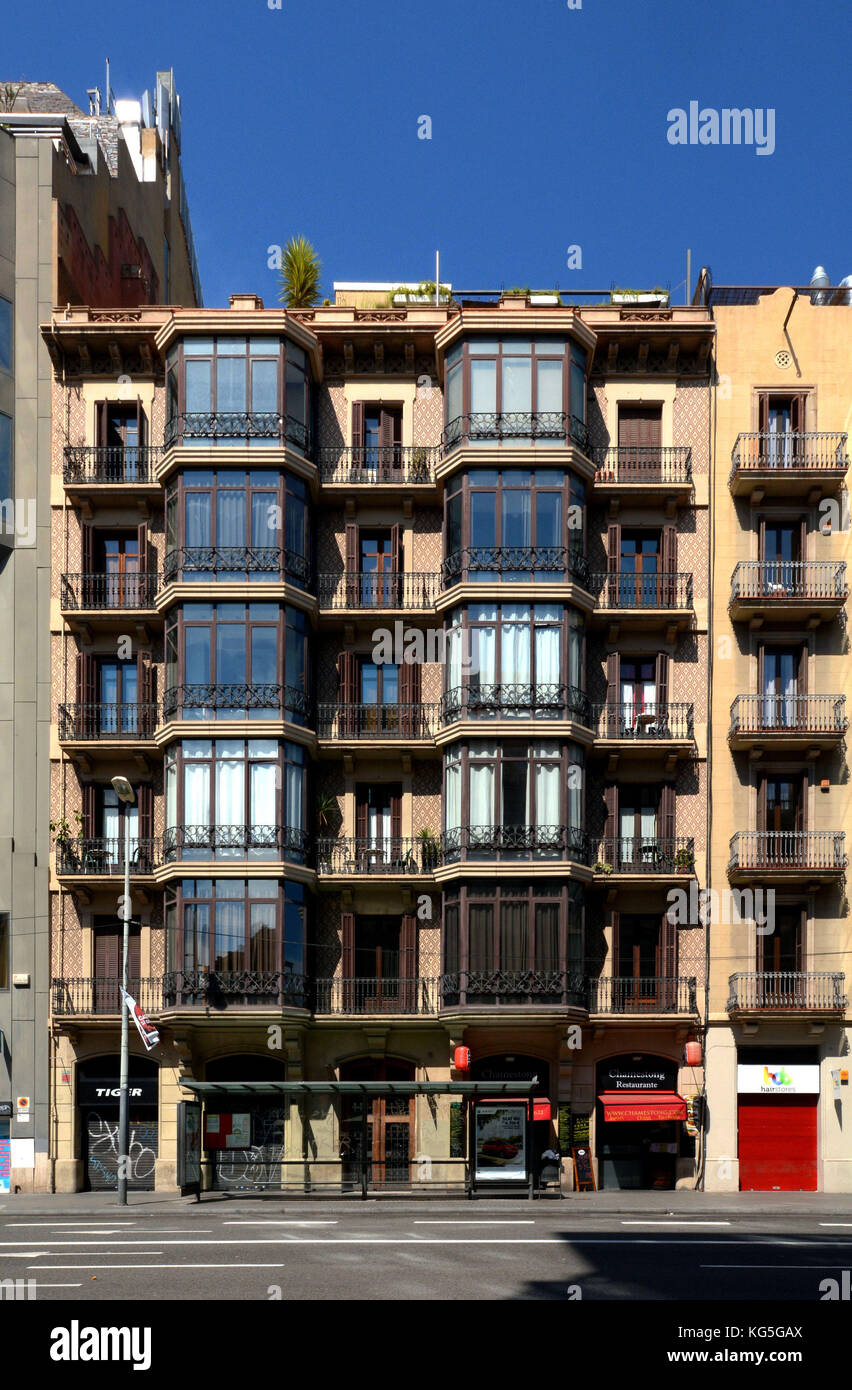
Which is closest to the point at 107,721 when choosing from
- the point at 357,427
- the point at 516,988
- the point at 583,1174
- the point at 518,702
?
the point at 357,427

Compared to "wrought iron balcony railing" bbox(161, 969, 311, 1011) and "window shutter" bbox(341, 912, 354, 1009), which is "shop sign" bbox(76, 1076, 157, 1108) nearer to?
"wrought iron balcony railing" bbox(161, 969, 311, 1011)

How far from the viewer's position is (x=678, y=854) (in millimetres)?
41000

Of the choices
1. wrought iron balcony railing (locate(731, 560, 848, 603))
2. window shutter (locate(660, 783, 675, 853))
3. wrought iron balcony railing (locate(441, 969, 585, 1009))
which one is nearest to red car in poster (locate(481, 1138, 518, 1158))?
wrought iron balcony railing (locate(441, 969, 585, 1009))

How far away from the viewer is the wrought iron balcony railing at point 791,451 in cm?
4219

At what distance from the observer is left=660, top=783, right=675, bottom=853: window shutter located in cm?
4134

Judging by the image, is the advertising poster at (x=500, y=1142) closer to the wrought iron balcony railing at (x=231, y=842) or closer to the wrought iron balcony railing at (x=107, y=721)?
the wrought iron balcony railing at (x=231, y=842)

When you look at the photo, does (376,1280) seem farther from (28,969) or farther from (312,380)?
(312,380)

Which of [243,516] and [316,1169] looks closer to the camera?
[316,1169]

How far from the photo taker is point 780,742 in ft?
135

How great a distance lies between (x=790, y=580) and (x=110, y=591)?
2007 cm

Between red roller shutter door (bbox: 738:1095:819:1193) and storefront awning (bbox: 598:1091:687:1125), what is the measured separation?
2349 millimetres

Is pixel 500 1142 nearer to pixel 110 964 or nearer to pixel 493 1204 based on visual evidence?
pixel 493 1204
